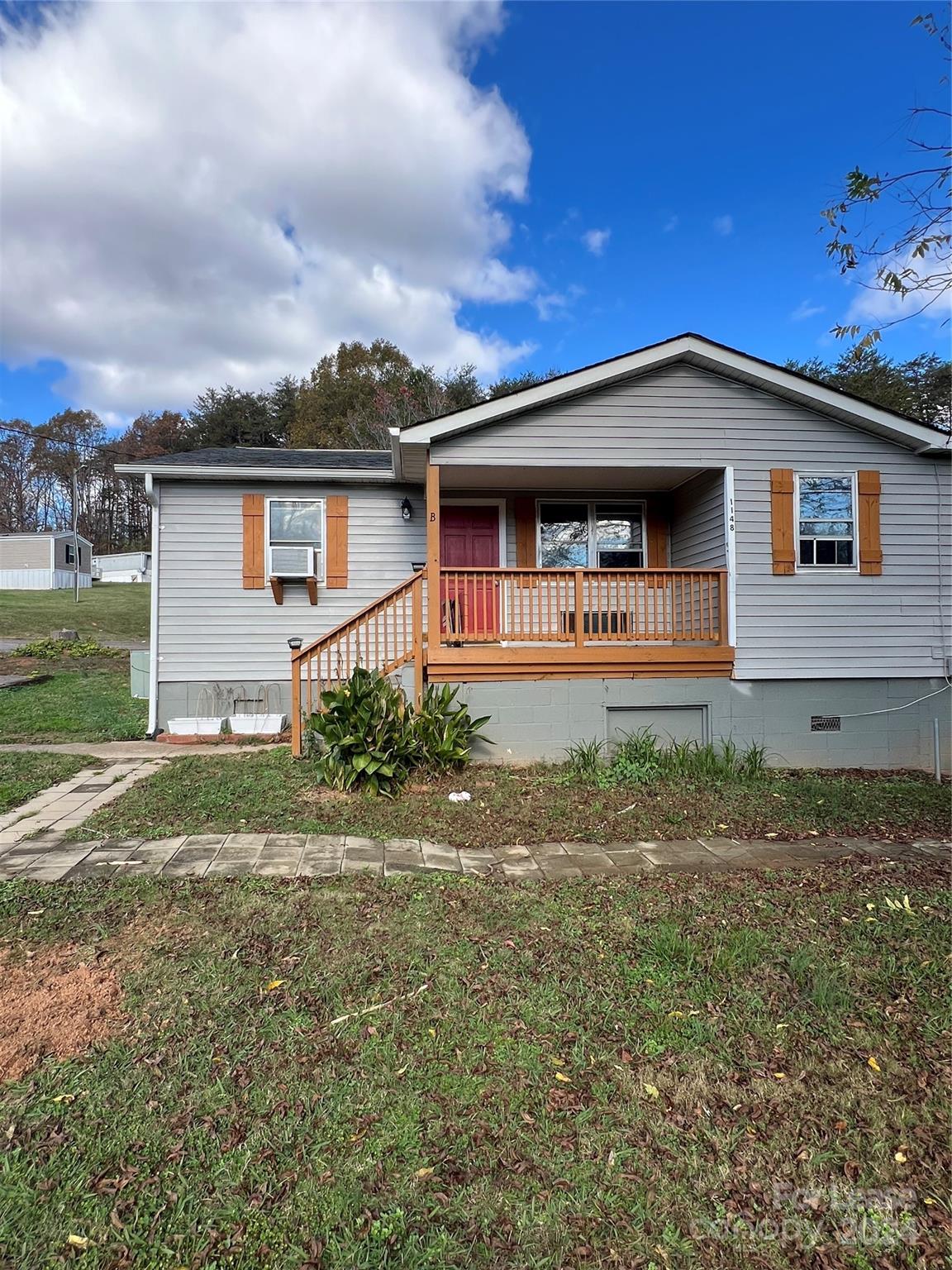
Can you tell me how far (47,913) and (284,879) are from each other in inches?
47.4

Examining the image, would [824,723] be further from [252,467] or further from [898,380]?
[898,380]

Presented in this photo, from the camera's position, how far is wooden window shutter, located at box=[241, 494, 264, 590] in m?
8.77

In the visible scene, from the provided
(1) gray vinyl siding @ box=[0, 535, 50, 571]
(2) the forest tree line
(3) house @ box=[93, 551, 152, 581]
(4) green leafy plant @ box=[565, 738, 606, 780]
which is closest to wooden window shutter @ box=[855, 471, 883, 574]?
(4) green leafy plant @ box=[565, 738, 606, 780]

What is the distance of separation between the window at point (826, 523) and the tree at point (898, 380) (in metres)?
17.3

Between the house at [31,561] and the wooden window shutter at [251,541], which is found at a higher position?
the house at [31,561]

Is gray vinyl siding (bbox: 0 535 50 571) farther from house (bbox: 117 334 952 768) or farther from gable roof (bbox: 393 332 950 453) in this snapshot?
gable roof (bbox: 393 332 950 453)

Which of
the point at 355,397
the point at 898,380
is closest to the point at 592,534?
the point at 898,380

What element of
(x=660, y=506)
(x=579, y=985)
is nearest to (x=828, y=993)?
(x=579, y=985)

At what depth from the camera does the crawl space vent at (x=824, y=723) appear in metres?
7.38

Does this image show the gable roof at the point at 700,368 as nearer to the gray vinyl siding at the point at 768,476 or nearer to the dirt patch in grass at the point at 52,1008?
the gray vinyl siding at the point at 768,476

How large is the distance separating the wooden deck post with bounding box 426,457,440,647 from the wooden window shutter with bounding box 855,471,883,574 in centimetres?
504

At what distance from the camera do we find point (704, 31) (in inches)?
265

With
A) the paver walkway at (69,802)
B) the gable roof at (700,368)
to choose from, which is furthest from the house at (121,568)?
the gable roof at (700,368)

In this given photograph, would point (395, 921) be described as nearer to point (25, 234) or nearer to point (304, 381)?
point (25, 234)
